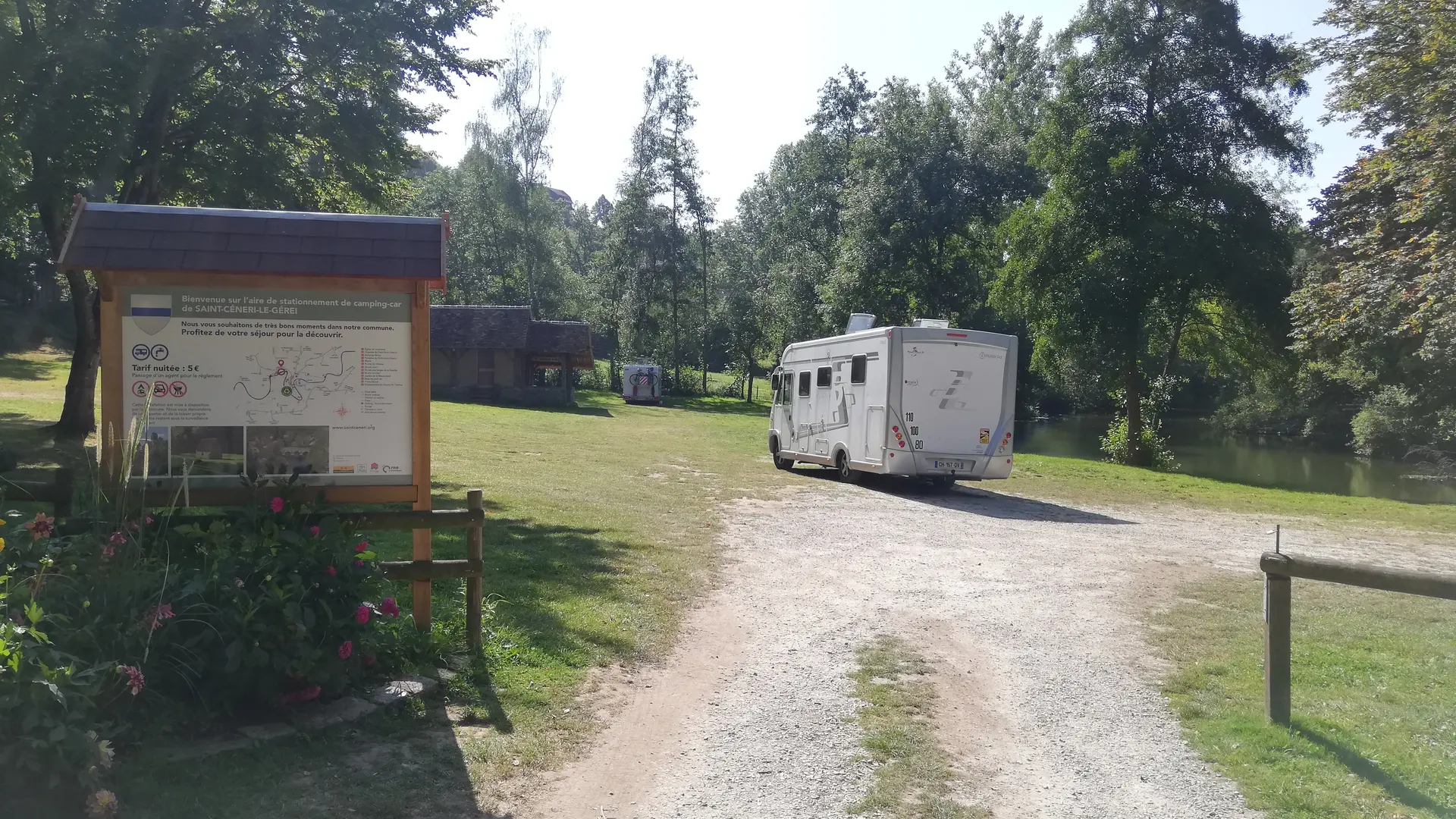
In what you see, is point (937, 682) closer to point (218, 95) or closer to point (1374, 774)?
point (1374, 774)

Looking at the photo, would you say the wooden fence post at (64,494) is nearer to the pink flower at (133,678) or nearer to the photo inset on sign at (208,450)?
the photo inset on sign at (208,450)

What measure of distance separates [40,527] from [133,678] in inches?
38.7

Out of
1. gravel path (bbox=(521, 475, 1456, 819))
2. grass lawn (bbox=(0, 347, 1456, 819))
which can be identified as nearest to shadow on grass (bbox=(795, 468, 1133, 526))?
grass lawn (bbox=(0, 347, 1456, 819))

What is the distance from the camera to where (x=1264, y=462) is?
126 feet

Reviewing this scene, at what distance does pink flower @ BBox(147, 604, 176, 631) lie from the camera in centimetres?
444

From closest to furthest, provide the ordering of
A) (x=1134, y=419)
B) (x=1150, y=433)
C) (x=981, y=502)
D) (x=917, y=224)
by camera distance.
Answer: (x=981, y=502) → (x=1150, y=433) → (x=1134, y=419) → (x=917, y=224)

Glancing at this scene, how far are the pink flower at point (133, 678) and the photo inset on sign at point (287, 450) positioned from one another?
5.55 ft

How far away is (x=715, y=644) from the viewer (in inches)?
286

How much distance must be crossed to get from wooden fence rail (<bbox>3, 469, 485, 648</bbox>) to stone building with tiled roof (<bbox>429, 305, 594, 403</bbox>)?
129ft

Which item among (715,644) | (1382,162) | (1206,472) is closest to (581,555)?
(715,644)

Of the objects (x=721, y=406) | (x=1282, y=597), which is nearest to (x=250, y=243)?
(x=1282, y=597)

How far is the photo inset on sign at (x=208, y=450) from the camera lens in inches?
225

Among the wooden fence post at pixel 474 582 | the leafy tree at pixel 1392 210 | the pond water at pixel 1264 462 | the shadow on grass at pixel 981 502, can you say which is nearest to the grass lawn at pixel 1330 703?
the wooden fence post at pixel 474 582

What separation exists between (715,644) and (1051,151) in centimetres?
2640
